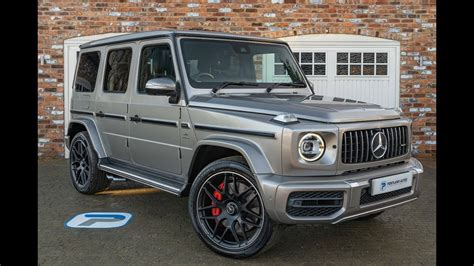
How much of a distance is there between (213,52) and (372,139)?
1.82 m

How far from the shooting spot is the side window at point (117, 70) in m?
5.16

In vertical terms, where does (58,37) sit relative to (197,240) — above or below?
above

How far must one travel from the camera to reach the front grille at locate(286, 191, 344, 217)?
336cm

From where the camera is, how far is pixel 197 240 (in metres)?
4.25

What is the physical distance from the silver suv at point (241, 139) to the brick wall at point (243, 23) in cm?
335

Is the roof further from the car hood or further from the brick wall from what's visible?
the brick wall

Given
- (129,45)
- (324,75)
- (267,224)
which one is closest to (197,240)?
(267,224)

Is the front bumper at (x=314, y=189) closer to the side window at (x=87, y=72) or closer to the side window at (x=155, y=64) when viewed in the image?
the side window at (x=155, y=64)

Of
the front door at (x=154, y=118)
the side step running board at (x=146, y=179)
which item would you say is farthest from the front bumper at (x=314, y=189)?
the front door at (x=154, y=118)

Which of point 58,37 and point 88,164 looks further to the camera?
point 58,37

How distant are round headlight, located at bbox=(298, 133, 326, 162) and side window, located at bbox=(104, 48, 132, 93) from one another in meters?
2.52

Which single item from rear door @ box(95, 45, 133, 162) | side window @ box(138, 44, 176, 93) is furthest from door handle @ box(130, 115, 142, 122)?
Answer: side window @ box(138, 44, 176, 93)

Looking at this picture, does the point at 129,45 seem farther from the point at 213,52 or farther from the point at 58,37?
the point at 58,37

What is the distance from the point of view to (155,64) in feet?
15.5
